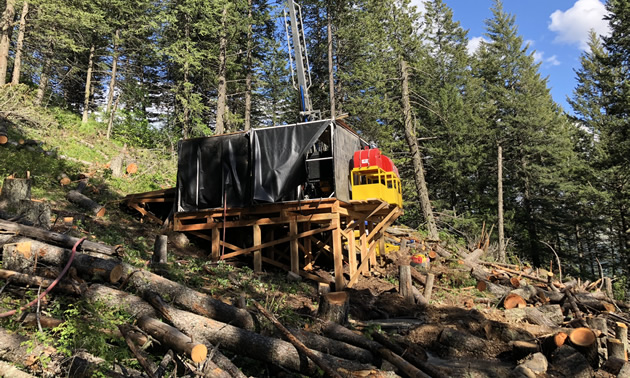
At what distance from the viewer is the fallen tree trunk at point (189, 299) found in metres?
5.36

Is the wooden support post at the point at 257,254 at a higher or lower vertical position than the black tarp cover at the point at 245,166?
lower

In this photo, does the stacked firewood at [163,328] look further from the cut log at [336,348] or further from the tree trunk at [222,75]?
the tree trunk at [222,75]

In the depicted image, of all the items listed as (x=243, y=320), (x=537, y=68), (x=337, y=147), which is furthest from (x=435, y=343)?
(x=537, y=68)

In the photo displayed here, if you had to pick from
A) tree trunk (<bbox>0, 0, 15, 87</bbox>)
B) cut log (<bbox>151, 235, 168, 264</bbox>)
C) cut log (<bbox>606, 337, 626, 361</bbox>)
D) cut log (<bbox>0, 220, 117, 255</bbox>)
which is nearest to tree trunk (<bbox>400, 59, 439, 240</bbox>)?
cut log (<bbox>606, 337, 626, 361</bbox>)

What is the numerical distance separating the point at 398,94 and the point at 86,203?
60.3 ft

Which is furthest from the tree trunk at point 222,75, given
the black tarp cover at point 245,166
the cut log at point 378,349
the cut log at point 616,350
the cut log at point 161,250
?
the cut log at point 616,350

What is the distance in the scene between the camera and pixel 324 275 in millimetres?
12547

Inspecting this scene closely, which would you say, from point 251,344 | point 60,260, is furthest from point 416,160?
point 60,260

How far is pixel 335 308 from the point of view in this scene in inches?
245

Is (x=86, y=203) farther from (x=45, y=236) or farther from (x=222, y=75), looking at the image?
(x=222, y=75)

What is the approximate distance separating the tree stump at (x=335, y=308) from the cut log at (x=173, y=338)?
8.18 feet

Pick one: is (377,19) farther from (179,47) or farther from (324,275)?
(324,275)

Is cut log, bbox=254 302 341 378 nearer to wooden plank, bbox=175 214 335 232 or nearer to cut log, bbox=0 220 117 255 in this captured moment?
cut log, bbox=0 220 117 255

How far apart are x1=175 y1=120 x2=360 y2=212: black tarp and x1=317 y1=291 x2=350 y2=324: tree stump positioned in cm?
543
